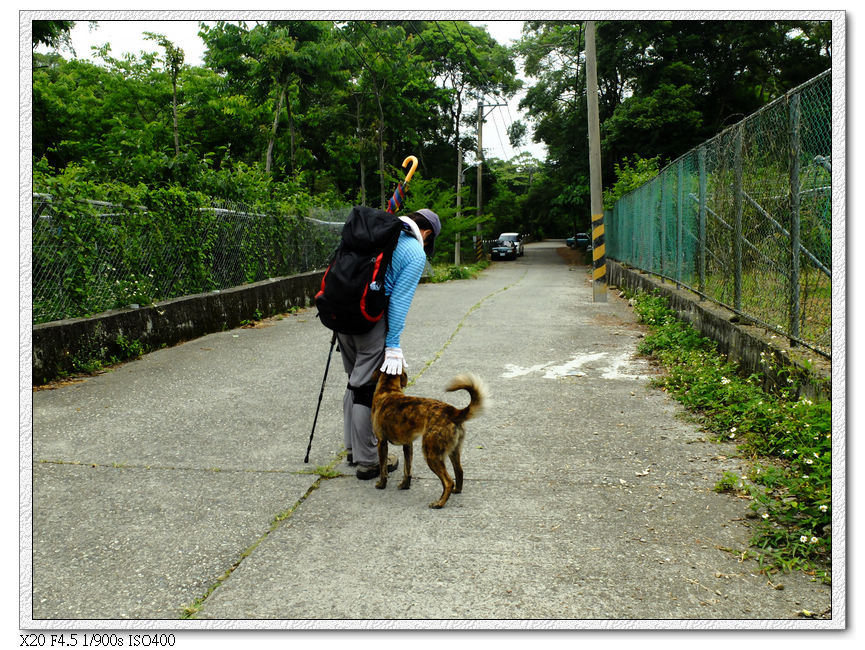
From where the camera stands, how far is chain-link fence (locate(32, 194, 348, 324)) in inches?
287

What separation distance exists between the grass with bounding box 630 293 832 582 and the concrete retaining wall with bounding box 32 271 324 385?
592cm

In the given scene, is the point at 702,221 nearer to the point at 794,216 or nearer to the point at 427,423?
the point at 794,216

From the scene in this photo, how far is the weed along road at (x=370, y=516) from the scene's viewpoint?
9.43 ft

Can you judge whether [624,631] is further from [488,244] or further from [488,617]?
[488,244]

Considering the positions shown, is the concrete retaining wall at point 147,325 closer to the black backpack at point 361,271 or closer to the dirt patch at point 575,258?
the black backpack at point 361,271

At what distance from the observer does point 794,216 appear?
5.32m

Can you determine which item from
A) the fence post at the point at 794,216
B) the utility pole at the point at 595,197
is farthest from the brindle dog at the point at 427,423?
the utility pole at the point at 595,197

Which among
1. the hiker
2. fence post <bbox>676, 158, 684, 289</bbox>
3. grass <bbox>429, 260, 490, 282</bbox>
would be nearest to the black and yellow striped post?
fence post <bbox>676, 158, 684, 289</bbox>

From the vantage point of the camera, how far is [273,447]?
4.97m

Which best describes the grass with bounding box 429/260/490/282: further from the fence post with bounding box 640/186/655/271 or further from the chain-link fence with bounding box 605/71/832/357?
the chain-link fence with bounding box 605/71/832/357

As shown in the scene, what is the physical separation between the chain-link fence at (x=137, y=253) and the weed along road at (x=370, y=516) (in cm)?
137

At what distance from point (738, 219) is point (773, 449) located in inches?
125

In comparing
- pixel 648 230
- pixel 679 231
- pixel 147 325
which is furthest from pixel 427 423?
pixel 648 230

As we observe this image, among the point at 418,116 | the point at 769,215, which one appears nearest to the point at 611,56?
the point at 418,116
